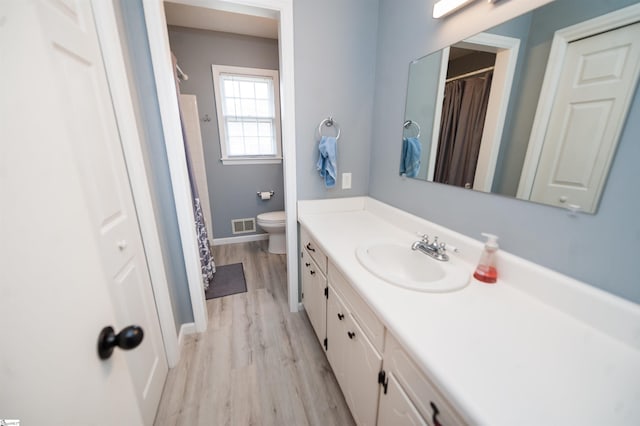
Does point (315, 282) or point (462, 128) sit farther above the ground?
point (462, 128)

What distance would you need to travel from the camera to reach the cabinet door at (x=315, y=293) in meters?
1.41

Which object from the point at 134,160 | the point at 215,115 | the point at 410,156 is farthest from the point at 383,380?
the point at 215,115

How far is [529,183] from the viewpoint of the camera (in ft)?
2.85

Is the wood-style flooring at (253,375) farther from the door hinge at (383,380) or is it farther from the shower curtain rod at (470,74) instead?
the shower curtain rod at (470,74)

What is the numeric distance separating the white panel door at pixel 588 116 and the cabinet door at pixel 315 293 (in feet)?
3.46

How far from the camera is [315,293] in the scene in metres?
1.54

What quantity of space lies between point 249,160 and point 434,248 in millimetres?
2648

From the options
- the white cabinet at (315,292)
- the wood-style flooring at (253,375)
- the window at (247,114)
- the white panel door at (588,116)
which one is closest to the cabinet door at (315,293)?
the white cabinet at (315,292)

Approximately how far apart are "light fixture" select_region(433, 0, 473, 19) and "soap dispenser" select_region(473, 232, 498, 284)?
1.00 m

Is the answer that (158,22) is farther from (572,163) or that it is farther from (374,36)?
(572,163)

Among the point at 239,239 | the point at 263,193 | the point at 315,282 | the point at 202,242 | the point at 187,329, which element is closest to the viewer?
the point at 315,282

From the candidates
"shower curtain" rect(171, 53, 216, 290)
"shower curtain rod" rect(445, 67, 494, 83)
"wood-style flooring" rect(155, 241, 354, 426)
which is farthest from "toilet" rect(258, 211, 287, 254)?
"shower curtain rod" rect(445, 67, 494, 83)

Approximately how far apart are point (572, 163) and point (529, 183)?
0.41 ft

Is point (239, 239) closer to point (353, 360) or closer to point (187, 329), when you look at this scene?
point (187, 329)
